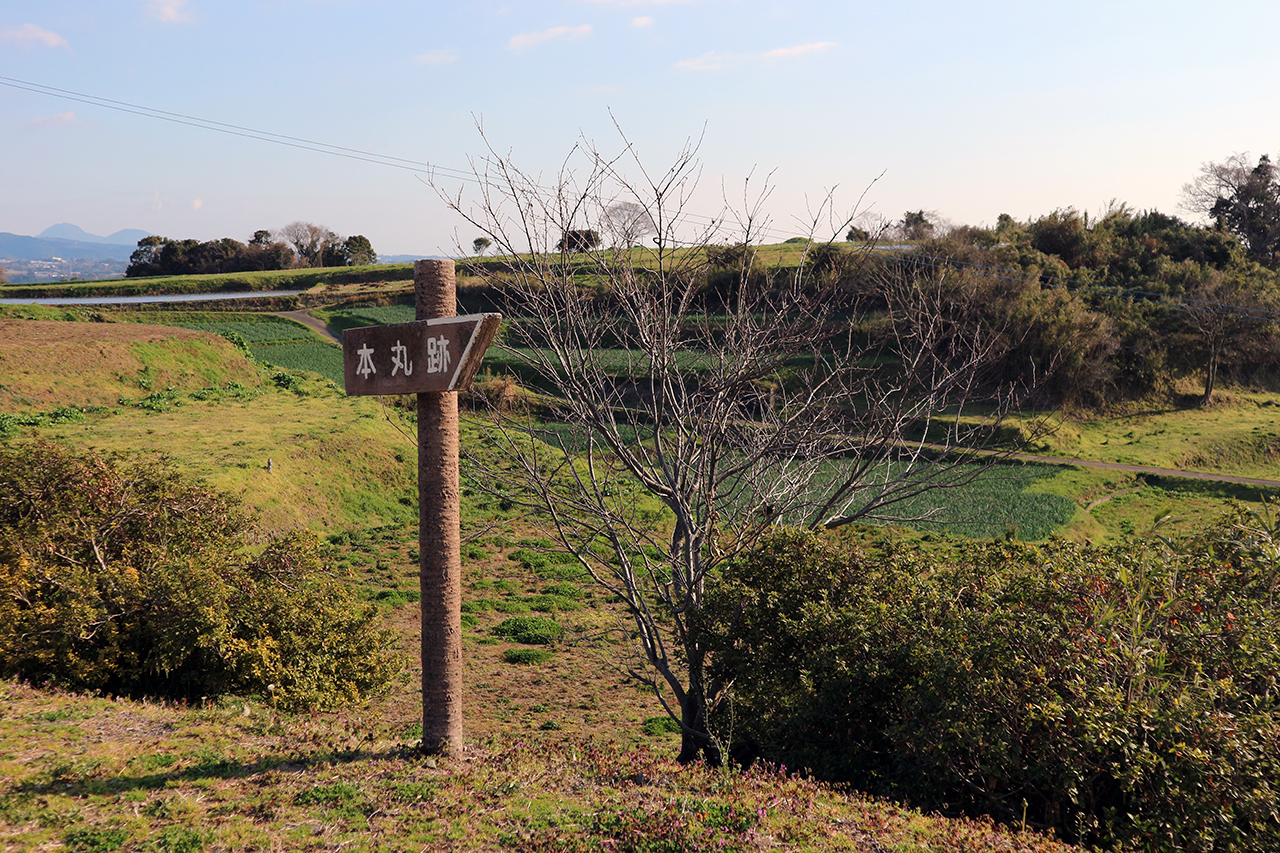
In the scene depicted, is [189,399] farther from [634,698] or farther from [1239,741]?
[1239,741]

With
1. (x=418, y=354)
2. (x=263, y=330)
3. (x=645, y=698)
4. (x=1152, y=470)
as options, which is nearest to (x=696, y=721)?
(x=418, y=354)

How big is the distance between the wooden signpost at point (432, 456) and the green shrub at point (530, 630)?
1039cm

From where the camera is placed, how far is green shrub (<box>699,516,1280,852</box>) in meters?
5.33

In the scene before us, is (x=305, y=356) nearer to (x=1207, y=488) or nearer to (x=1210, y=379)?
(x=1207, y=488)

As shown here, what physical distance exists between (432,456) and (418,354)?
84 cm

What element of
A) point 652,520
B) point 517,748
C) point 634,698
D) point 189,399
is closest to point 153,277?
point 189,399

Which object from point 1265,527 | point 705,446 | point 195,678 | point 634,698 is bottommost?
point 634,698

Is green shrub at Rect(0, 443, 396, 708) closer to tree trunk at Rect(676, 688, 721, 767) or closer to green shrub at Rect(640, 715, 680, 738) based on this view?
green shrub at Rect(640, 715, 680, 738)

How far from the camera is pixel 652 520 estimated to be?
23922 mm

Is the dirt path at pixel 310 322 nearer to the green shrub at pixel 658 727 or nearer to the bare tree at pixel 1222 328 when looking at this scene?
the green shrub at pixel 658 727

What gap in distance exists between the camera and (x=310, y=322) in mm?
55656

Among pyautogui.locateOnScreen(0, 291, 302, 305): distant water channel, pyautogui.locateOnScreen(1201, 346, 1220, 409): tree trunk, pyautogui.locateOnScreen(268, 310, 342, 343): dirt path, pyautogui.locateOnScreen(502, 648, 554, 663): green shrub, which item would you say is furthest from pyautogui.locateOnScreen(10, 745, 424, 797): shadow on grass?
pyautogui.locateOnScreen(0, 291, 302, 305): distant water channel

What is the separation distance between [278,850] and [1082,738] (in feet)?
17.9

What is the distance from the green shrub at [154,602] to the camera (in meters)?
9.06
